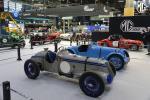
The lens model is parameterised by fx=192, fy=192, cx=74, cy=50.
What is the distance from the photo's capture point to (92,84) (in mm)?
3830

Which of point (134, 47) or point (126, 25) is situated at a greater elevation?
point (126, 25)

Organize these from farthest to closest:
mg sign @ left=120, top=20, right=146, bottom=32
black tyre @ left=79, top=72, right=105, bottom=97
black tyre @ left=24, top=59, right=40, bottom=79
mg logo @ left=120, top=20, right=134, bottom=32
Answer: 1. mg logo @ left=120, top=20, right=134, bottom=32
2. mg sign @ left=120, top=20, right=146, bottom=32
3. black tyre @ left=24, top=59, right=40, bottom=79
4. black tyre @ left=79, top=72, right=105, bottom=97

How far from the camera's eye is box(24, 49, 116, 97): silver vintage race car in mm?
3803

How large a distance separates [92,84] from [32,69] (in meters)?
1.82

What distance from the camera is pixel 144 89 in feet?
14.0

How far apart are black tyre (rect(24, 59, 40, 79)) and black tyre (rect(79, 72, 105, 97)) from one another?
4.63 feet

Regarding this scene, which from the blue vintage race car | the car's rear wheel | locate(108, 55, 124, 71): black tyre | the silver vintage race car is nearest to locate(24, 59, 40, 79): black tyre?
the silver vintage race car

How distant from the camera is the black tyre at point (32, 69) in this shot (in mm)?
4797

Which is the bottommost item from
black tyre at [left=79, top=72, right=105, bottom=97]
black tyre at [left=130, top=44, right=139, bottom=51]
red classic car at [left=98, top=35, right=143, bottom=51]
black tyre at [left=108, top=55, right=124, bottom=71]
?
black tyre at [left=79, top=72, right=105, bottom=97]

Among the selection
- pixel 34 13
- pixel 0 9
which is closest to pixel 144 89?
pixel 0 9

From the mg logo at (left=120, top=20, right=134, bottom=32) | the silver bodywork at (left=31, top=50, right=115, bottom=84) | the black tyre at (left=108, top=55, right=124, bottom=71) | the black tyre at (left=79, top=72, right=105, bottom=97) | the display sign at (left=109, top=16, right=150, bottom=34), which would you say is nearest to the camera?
the black tyre at (left=79, top=72, right=105, bottom=97)

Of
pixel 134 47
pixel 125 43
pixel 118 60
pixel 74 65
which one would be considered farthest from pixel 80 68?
pixel 134 47

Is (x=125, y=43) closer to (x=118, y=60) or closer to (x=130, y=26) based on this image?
(x=130, y=26)

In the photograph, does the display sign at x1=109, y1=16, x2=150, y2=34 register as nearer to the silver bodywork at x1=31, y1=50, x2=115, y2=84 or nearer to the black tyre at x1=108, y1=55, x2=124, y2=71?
the black tyre at x1=108, y1=55, x2=124, y2=71
